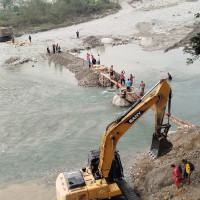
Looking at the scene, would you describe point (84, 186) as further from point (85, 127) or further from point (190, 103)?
point (190, 103)

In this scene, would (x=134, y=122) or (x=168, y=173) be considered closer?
(x=134, y=122)

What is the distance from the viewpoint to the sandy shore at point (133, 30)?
41769 mm

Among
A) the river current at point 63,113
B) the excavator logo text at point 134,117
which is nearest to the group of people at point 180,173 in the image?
the excavator logo text at point 134,117

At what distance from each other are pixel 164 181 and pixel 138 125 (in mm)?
8303

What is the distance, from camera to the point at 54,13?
6347cm

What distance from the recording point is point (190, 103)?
2259 cm

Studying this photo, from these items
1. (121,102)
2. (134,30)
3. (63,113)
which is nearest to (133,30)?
(134,30)

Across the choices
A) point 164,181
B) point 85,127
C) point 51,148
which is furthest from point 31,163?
point 164,181

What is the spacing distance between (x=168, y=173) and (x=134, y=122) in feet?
9.28

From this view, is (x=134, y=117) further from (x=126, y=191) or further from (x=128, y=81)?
(x=128, y=81)

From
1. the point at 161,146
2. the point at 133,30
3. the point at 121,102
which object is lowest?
the point at 121,102

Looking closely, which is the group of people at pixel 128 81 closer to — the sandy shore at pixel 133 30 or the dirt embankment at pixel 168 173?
the dirt embankment at pixel 168 173

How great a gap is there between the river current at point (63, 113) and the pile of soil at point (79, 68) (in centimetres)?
72

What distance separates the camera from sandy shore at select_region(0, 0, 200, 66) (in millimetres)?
41769
